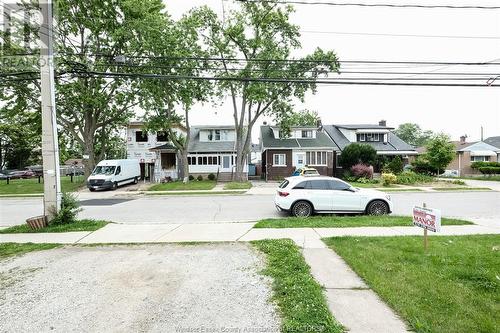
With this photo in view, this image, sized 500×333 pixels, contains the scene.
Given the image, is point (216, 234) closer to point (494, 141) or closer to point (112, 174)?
point (112, 174)

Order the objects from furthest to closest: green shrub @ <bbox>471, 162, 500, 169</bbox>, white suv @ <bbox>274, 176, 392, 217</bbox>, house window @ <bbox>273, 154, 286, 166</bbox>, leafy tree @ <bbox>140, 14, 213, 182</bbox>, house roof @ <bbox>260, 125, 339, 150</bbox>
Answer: green shrub @ <bbox>471, 162, 500, 169</bbox> < house roof @ <bbox>260, 125, 339, 150</bbox> < house window @ <bbox>273, 154, 286, 166</bbox> < leafy tree @ <bbox>140, 14, 213, 182</bbox> < white suv @ <bbox>274, 176, 392, 217</bbox>

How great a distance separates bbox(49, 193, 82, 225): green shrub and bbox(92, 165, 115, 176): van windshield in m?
15.9

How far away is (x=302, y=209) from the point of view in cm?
1081

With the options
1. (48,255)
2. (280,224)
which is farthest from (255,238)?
(48,255)

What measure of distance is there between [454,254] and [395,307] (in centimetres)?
315

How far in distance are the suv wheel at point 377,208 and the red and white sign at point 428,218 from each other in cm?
445

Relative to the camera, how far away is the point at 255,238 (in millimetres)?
7793

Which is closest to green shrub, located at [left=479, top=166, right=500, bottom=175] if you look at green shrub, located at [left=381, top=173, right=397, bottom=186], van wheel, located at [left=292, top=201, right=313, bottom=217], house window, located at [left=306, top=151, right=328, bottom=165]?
green shrub, located at [left=381, top=173, right=397, bottom=186]

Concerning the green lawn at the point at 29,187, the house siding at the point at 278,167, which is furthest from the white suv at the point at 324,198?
the house siding at the point at 278,167

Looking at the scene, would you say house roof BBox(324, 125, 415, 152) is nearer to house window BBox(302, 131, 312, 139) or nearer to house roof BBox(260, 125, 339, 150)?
house roof BBox(260, 125, 339, 150)

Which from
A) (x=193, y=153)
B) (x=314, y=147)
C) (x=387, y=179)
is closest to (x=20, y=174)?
(x=193, y=153)

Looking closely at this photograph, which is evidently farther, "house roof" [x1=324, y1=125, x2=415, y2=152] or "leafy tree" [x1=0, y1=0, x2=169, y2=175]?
"house roof" [x1=324, y1=125, x2=415, y2=152]

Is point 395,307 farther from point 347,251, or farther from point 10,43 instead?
point 10,43

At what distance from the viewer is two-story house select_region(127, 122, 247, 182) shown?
3180 centimetres
